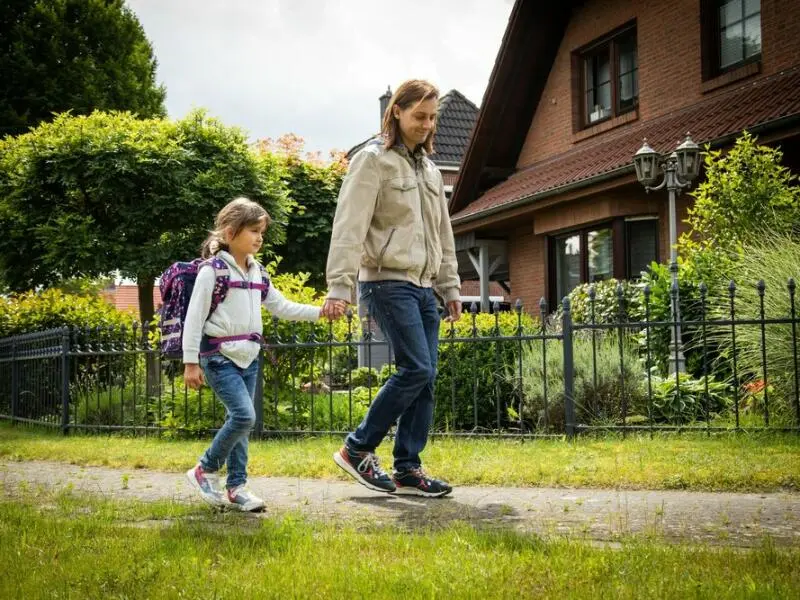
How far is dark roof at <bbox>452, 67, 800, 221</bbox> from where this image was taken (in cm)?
1003

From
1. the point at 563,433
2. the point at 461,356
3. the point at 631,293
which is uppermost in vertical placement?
the point at 631,293

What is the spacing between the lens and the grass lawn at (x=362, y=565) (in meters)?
2.66

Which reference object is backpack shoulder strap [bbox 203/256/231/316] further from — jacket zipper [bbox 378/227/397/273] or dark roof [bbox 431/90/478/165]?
dark roof [bbox 431/90/478/165]

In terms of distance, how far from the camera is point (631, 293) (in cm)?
1010

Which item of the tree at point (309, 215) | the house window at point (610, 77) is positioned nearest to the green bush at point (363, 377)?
the house window at point (610, 77)

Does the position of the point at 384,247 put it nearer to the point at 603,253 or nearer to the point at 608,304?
the point at 608,304

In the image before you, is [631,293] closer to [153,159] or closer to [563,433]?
[563,433]

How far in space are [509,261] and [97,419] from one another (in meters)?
9.01

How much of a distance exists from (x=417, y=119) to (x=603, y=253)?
9366 mm

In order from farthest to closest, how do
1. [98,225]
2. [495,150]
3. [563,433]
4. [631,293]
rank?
[495,150], [98,225], [631,293], [563,433]

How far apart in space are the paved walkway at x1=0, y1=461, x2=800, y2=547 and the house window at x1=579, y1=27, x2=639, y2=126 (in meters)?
10.3

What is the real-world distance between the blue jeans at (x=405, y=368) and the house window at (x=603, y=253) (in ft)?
24.5

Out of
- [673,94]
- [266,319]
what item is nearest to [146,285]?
[266,319]

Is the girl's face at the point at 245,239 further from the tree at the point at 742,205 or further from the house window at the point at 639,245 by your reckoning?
the house window at the point at 639,245
